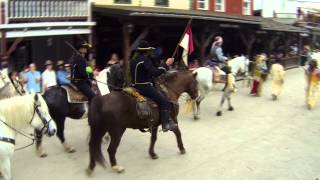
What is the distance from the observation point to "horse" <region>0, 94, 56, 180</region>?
280 inches

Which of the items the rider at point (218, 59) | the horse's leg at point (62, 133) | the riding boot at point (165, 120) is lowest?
the horse's leg at point (62, 133)

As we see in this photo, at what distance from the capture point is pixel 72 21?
1678 cm

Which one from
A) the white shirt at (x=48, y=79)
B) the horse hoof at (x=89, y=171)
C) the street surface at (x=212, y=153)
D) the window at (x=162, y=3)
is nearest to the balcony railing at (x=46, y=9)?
the white shirt at (x=48, y=79)

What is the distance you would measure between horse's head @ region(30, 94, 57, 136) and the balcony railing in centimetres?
790

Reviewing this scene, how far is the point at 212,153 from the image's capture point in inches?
416

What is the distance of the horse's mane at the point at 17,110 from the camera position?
738 cm

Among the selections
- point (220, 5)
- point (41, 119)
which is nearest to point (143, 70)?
point (41, 119)

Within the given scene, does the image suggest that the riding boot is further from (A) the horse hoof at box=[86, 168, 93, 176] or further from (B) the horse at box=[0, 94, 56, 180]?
(B) the horse at box=[0, 94, 56, 180]

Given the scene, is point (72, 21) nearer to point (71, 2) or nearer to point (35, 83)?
point (71, 2)

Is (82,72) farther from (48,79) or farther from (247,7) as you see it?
Answer: (247,7)

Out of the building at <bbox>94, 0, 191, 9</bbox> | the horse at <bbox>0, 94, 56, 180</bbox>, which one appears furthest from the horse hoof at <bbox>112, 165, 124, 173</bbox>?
the building at <bbox>94, 0, 191, 9</bbox>

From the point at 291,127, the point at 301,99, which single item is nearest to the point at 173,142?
the point at 291,127

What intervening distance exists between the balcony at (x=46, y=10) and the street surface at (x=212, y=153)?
4.14m

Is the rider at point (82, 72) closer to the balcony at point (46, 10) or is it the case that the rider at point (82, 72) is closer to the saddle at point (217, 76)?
the balcony at point (46, 10)
